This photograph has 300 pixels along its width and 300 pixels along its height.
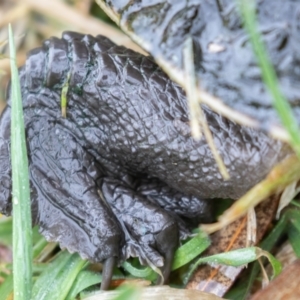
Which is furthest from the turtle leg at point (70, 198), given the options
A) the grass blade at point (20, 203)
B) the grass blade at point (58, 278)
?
the grass blade at point (20, 203)

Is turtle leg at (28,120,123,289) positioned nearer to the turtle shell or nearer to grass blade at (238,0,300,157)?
the turtle shell

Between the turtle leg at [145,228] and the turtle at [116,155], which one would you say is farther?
the turtle leg at [145,228]

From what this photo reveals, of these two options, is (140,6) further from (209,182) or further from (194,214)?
(194,214)

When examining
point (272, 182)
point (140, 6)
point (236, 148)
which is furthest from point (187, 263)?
point (140, 6)

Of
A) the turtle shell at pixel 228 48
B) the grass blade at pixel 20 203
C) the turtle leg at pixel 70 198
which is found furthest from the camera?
the turtle leg at pixel 70 198

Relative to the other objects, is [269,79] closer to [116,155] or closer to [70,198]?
[116,155]

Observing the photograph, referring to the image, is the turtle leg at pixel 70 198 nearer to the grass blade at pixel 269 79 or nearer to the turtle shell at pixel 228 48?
the turtle shell at pixel 228 48
